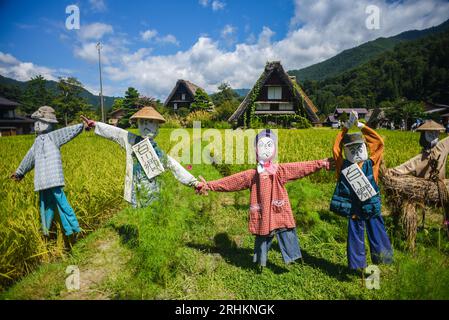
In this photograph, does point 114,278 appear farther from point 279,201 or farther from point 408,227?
point 408,227

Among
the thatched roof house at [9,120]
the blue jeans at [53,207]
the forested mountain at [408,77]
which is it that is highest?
the forested mountain at [408,77]

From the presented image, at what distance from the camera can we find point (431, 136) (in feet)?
10.0

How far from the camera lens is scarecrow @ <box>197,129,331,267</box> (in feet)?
8.32

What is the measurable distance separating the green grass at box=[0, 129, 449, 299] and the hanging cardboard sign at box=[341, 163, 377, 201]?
2.14ft

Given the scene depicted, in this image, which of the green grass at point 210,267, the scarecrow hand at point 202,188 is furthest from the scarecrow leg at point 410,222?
the scarecrow hand at point 202,188

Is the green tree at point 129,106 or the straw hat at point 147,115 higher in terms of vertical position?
the green tree at point 129,106

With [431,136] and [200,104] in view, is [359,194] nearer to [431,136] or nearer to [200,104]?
[431,136]

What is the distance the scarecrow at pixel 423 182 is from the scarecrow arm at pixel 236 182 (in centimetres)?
170

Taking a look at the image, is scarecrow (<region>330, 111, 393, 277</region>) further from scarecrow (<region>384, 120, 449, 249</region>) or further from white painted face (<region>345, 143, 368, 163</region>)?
scarecrow (<region>384, 120, 449, 249</region>)

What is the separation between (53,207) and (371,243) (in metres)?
3.55

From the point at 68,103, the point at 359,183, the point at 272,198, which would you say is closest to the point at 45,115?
the point at 272,198

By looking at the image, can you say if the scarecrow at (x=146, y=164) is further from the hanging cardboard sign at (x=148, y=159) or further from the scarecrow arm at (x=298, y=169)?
the scarecrow arm at (x=298, y=169)

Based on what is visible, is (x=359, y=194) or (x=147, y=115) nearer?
(x=359, y=194)

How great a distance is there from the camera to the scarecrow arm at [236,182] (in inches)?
107
